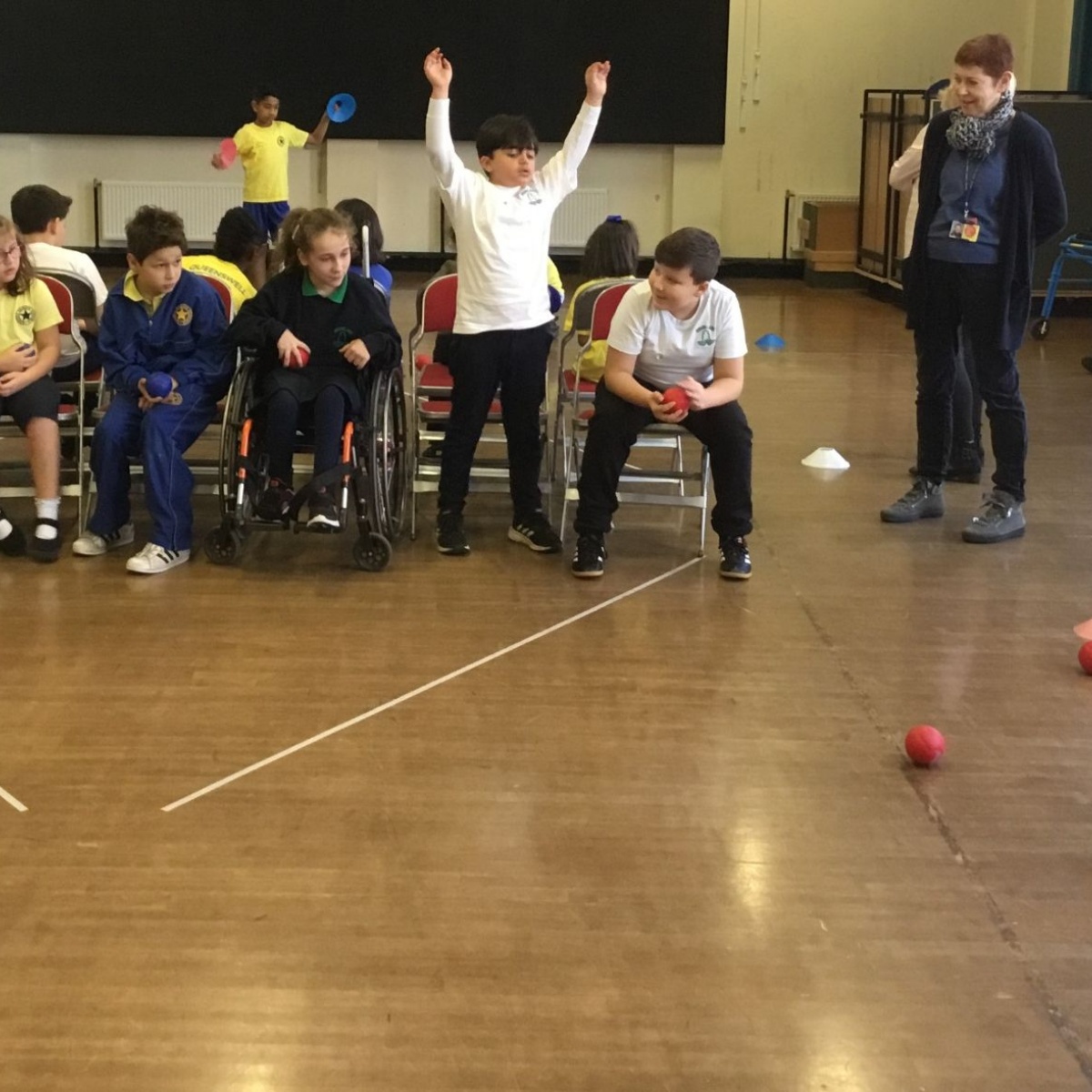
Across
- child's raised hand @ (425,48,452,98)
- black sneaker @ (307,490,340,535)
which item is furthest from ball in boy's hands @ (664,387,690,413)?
child's raised hand @ (425,48,452,98)

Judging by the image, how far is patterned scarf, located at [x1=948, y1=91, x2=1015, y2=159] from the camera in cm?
452

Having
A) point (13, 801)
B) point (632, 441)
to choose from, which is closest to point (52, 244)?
point (632, 441)

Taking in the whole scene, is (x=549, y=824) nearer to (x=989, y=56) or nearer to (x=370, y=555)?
(x=370, y=555)

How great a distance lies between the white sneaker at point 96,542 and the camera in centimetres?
442

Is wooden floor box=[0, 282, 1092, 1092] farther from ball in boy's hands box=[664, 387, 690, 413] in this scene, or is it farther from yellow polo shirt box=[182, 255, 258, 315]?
yellow polo shirt box=[182, 255, 258, 315]

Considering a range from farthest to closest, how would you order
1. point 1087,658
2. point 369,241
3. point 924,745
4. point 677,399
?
point 369,241
point 677,399
point 1087,658
point 924,745

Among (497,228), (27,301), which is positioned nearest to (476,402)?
(497,228)

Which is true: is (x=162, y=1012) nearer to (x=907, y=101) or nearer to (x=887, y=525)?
(x=887, y=525)

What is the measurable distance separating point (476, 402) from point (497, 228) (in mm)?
509

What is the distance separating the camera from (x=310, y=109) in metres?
11.6

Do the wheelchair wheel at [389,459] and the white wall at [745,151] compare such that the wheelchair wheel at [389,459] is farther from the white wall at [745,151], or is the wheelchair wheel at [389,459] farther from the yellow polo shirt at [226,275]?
the white wall at [745,151]

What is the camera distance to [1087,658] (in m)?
3.66

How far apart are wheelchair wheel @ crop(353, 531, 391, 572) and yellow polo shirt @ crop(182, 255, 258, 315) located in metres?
1.01

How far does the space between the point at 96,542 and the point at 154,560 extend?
249 millimetres
